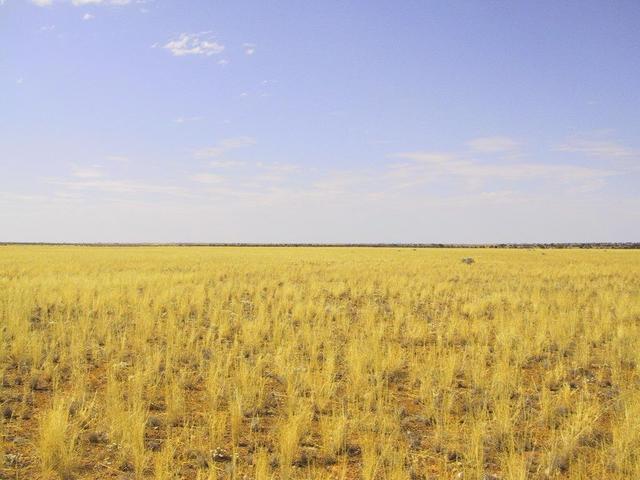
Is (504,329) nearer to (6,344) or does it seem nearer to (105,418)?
(105,418)

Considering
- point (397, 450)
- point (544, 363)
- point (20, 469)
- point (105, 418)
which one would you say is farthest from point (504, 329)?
point (20, 469)

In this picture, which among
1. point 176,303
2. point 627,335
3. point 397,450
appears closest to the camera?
point 397,450

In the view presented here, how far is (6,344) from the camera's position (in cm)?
869

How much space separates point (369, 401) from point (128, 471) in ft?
9.54

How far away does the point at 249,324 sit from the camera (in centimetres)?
1071

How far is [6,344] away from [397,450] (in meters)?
7.15

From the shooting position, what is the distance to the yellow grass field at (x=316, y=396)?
15.4ft

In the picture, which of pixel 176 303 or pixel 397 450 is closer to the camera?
pixel 397 450

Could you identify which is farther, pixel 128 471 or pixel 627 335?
pixel 627 335

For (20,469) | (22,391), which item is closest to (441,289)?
(22,391)

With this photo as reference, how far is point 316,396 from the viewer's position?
650 centimetres

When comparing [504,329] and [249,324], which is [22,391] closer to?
[249,324]

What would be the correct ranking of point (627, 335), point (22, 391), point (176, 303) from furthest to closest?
point (176, 303) → point (627, 335) → point (22, 391)

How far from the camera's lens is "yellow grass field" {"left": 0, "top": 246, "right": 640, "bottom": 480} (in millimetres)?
4695
